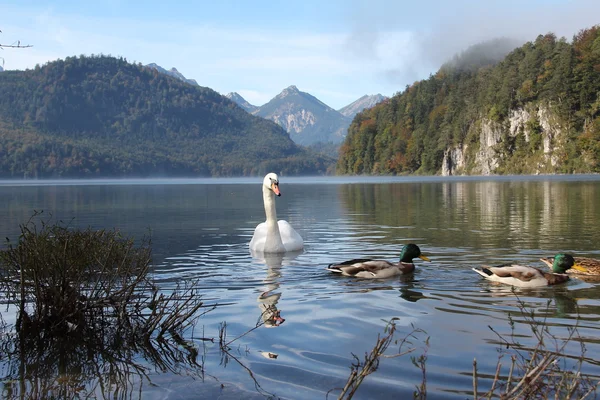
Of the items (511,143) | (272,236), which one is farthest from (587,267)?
(511,143)

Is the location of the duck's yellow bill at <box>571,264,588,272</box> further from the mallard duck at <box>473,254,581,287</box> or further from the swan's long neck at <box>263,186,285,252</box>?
the swan's long neck at <box>263,186,285,252</box>

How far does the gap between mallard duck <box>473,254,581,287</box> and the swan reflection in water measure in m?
4.30

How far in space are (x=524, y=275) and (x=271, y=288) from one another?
503 cm

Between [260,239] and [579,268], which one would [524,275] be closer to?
[579,268]

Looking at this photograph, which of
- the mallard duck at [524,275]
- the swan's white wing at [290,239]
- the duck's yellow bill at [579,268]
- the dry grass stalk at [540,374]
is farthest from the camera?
the swan's white wing at [290,239]

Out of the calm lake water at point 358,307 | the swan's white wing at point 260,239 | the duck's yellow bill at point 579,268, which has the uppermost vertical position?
the swan's white wing at point 260,239

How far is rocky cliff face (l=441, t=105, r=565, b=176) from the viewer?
144250 mm

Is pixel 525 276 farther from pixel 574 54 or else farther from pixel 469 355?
pixel 574 54

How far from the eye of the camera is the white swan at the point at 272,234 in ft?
59.1

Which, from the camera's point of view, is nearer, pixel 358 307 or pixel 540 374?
pixel 540 374

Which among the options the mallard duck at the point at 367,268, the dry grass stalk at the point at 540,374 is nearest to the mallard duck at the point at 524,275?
the mallard duck at the point at 367,268

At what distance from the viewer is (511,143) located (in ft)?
520

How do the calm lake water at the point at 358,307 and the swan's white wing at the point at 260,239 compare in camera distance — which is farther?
the swan's white wing at the point at 260,239

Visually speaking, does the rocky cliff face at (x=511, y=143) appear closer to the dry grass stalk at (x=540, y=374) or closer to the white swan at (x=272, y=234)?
the white swan at (x=272, y=234)
